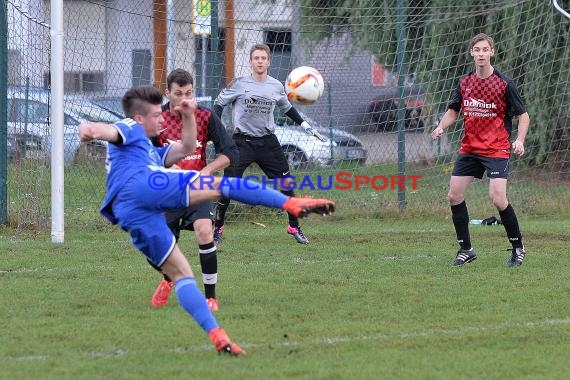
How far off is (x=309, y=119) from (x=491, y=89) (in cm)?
451

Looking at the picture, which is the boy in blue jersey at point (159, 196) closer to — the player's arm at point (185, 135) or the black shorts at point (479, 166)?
the player's arm at point (185, 135)

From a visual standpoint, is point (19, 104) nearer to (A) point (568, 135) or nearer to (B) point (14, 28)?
(B) point (14, 28)

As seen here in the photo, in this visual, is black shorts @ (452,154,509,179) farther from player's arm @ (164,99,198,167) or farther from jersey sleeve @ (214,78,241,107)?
player's arm @ (164,99,198,167)

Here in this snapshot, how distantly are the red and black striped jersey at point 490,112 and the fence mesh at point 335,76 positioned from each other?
159 inches

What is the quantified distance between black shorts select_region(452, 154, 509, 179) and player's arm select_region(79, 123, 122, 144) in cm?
399

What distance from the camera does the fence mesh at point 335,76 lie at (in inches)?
415

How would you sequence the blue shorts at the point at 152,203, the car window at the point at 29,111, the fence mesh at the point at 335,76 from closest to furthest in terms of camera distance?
the blue shorts at the point at 152,203
the car window at the point at 29,111
the fence mesh at the point at 335,76

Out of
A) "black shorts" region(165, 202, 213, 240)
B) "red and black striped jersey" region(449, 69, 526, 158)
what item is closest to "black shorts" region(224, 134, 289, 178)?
"red and black striped jersey" region(449, 69, 526, 158)

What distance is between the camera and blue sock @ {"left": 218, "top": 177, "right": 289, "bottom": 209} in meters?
4.93

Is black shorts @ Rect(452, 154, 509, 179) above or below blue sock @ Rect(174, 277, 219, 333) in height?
above

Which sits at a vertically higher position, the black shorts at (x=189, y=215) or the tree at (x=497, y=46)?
the tree at (x=497, y=46)

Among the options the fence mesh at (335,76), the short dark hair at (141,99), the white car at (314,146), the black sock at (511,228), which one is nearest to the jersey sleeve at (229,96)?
the fence mesh at (335,76)

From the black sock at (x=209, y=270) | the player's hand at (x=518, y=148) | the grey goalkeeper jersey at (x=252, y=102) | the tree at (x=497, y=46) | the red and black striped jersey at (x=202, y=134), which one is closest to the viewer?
the black sock at (x=209, y=270)

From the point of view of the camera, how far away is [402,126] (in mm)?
12508
